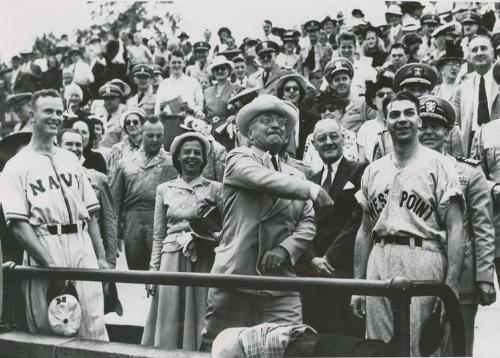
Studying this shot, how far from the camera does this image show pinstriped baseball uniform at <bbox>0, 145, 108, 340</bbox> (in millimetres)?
4828

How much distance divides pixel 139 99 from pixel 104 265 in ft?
19.0

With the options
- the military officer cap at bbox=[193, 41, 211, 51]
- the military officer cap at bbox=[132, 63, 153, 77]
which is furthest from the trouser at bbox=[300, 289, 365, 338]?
the military officer cap at bbox=[193, 41, 211, 51]

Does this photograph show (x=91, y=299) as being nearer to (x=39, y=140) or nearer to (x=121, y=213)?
(x=39, y=140)

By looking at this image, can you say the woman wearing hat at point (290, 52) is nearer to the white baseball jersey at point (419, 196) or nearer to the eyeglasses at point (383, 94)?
the eyeglasses at point (383, 94)

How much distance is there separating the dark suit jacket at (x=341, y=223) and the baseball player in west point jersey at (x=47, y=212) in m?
1.50

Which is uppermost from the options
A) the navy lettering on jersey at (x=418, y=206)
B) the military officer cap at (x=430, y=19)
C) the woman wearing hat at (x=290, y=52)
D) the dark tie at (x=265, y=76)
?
the military officer cap at (x=430, y=19)

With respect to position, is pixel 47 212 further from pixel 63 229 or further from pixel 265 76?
pixel 265 76

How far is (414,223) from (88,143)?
159 inches

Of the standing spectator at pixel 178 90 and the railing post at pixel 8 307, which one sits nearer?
the railing post at pixel 8 307

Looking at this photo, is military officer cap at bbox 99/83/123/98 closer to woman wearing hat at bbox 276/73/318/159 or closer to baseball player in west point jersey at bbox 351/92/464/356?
woman wearing hat at bbox 276/73/318/159

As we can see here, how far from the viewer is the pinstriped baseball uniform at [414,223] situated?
13.3ft

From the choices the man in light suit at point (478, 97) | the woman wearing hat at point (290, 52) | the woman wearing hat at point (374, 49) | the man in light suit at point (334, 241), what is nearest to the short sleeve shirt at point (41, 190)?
the man in light suit at point (334, 241)

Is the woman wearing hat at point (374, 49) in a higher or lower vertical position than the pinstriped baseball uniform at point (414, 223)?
higher

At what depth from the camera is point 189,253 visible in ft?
18.1
